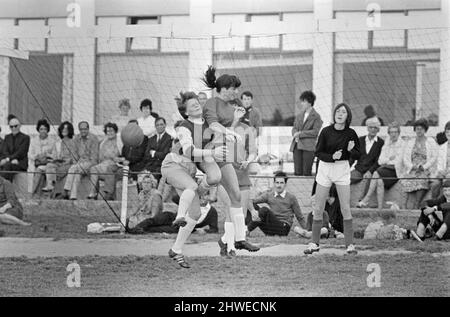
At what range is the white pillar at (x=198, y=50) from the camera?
13.0 meters

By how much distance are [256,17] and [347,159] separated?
11.9 ft

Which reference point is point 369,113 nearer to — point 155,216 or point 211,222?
point 211,222

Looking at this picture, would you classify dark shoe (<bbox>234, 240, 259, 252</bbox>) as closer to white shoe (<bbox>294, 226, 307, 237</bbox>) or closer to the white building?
white shoe (<bbox>294, 226, 307, 237</bbox>)

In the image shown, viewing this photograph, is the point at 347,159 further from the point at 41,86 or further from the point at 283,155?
the point at 41,86

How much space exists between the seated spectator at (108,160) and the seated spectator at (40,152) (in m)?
0.93

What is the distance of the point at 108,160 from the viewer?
12977 mm

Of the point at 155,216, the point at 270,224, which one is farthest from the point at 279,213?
the point at 155,216

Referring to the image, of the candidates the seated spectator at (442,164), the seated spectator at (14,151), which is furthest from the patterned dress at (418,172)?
the seated spectator at (14,151)

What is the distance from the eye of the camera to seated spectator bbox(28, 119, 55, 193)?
13719 mm

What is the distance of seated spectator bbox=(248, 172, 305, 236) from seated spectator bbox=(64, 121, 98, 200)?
8.61ft

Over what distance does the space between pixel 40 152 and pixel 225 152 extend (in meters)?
5.54

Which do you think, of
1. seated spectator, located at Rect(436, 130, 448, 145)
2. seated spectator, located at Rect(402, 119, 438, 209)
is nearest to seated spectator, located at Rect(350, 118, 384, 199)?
seated spectator, located at Rect(402, 119, 438, 209)
